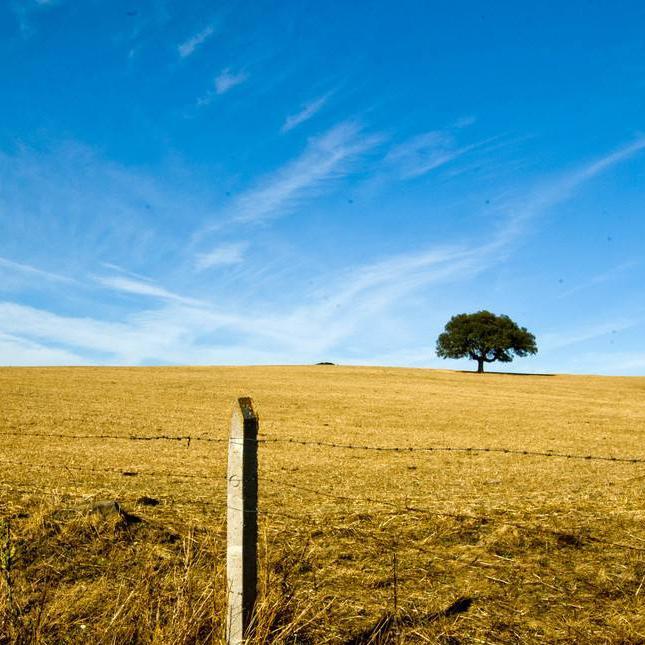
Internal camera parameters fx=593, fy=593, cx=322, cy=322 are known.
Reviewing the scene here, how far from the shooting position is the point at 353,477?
10.5 metres

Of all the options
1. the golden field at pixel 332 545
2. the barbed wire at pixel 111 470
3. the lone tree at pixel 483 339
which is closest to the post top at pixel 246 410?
the golden field at pixel 332 545

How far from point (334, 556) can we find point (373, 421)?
50.9ft

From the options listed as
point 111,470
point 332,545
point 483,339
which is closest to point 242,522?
point 332,545

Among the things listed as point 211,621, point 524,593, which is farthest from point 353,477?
point 211,621

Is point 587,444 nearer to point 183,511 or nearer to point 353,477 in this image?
point 353,477

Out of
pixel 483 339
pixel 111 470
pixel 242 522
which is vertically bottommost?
pixel 111 470

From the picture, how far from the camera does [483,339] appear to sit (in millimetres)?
75875

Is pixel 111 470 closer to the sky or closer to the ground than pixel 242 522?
closer to the ground

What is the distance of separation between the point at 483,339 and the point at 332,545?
7265 cm

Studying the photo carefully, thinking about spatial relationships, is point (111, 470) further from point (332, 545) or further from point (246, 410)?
point (246, 410)

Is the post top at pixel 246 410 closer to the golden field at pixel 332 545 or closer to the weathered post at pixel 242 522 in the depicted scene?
the weathered post at pixel 242 522

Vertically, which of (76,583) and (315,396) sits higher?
(315,396)

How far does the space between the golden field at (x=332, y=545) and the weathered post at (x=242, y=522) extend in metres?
0.14

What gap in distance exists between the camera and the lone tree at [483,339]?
7588cm
